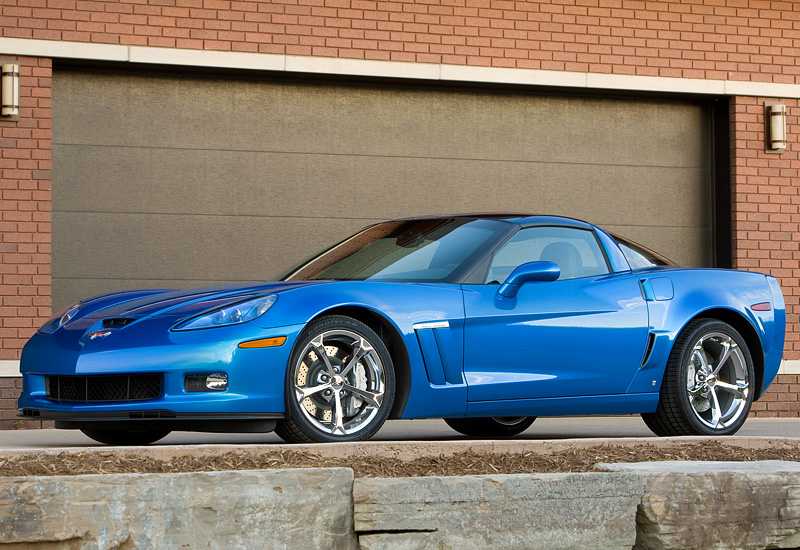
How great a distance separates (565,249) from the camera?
728cm

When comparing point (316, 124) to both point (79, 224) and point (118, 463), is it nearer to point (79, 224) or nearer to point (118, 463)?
point (79, 224)

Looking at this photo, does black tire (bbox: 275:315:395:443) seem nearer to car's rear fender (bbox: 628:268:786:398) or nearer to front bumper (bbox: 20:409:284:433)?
front bumper (bbox: 20:409:284:433)

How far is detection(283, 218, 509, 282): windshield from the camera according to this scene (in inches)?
263

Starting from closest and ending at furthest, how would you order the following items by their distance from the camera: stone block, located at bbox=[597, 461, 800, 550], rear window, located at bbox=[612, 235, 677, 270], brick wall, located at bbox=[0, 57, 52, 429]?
stone block, located at bbox=[597, 461, 800, 550]
rear window, located at bbox=[612, 235, 677, 270]
brick wall, located at bbox=[0, 57, 52, 429]

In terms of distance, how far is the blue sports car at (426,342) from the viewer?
5.79 m

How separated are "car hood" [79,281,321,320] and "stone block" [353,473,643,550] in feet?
6.39

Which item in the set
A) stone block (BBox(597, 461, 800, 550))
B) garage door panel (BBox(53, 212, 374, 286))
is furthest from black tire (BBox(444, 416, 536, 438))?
garage door panel (BBox(53, 212, 374, 286))

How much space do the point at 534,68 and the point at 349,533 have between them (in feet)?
27.2

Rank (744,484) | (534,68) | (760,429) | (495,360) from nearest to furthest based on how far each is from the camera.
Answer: (744,484), (495,360), (760,429), (534,68)

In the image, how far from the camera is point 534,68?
39.3 ft

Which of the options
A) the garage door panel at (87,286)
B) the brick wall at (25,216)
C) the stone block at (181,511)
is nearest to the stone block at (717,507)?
the stone block at (181,511)

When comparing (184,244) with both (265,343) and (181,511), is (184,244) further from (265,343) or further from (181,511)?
(181,511)

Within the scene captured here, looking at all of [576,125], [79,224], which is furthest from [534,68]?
[79,224]

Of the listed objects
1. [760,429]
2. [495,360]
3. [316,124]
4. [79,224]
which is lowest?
[760,429]
